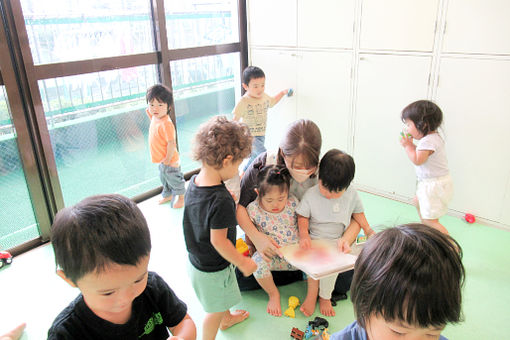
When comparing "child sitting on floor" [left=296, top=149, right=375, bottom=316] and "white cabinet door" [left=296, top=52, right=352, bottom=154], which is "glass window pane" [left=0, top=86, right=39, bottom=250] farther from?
"white cabinet door" [left=296, top=52, right=352, bottom=154]

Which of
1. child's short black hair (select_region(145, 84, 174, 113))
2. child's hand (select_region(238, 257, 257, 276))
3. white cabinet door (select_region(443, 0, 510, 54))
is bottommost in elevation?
child's hand (select_region(238, 257, 257, 276))

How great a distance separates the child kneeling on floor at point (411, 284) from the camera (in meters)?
0.69

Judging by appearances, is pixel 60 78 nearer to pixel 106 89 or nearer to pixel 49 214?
pixel 106 89

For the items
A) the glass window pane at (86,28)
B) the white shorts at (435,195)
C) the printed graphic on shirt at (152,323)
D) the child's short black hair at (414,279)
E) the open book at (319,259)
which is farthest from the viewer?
the glass window pane at (86,28)

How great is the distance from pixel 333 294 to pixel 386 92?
1635 mm

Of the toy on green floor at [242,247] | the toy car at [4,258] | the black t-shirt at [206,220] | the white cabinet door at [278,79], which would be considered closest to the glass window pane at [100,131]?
the toy car at [4,258]

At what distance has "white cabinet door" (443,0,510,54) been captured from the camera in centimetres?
230

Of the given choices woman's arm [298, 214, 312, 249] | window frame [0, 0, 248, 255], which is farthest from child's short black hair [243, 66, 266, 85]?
woman's arm [298, 214, 312, 249]

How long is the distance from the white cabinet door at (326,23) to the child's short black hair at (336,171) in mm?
1602

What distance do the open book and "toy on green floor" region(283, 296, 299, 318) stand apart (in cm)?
30

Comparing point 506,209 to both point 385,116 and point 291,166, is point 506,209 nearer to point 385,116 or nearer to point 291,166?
point 385,116

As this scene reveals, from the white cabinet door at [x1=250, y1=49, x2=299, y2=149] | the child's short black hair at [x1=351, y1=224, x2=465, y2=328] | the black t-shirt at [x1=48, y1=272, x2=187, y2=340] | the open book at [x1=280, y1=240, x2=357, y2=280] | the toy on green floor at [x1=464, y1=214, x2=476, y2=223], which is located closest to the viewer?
the child's short black hair at [x1=351, y1=224, x2=465, y2=328]

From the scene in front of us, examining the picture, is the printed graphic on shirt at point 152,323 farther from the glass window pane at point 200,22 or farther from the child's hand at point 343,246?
the glass window pane at point 200,22

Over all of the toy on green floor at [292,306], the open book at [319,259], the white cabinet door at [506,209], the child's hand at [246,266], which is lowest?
the toy on green floor at [292,306]
